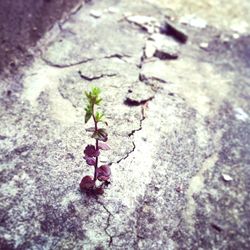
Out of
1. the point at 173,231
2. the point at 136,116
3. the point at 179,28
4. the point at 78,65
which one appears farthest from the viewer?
the point at 179,28

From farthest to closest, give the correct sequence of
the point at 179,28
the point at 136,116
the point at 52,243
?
the point at 179,28, the point at 136,116, the point at 52,243

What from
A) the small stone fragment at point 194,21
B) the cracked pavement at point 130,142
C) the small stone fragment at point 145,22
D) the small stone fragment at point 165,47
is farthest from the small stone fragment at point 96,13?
the small stone fragment at point 194,21

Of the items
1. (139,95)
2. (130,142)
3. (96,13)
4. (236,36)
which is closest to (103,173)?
(130,142)

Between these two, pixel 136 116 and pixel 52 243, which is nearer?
pixel 52 243

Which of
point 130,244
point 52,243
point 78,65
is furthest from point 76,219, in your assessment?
point 78,65

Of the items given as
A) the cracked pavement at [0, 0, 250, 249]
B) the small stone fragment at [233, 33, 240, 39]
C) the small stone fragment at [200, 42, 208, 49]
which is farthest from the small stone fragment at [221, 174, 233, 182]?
the small stone fragment at [233, 33, 240, 39]

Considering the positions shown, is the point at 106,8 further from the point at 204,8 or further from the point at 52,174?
the point at 52,174

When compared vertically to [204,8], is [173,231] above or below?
below
